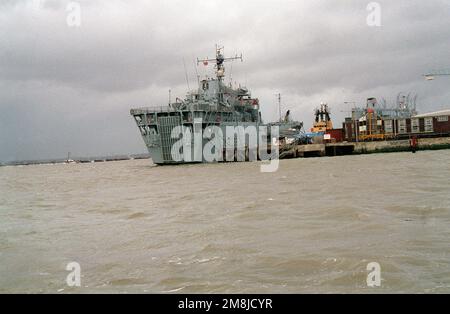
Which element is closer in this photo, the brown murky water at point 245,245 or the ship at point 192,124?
the brown murky water at point 245,245

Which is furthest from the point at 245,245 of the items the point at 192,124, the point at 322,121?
the point at 322,121

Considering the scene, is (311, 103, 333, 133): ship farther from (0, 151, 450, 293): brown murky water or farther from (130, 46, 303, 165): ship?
(0, 151, 450, 293): brown murky water

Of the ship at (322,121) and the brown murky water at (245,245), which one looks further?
the ship at (322,121)

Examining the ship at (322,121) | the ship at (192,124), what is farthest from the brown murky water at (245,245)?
the ship at (322,121)

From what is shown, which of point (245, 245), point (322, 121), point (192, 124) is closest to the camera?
point (245, 245)

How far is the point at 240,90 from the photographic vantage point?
81.1 metres

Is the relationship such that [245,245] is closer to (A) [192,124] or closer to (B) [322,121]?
(A) [192,124]

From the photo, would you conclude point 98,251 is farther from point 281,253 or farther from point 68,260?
point 281,253

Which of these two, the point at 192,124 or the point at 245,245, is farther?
the point at 192,124

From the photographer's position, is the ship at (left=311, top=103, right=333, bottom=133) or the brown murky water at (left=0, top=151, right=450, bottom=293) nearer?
the brown murky water at (left=0, top=151, right=450, bottom=293)

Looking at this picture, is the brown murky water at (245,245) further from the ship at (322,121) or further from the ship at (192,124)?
the ship at (322,121)

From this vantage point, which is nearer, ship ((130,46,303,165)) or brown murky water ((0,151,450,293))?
brown murky water ((0,151,450,293))

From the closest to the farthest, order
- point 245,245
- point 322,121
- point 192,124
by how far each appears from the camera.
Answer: point 245,245 < point 192,124 < point 322,121

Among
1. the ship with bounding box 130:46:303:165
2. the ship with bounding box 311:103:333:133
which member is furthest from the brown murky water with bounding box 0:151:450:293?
the ship with bounding box 311:103:333:133
